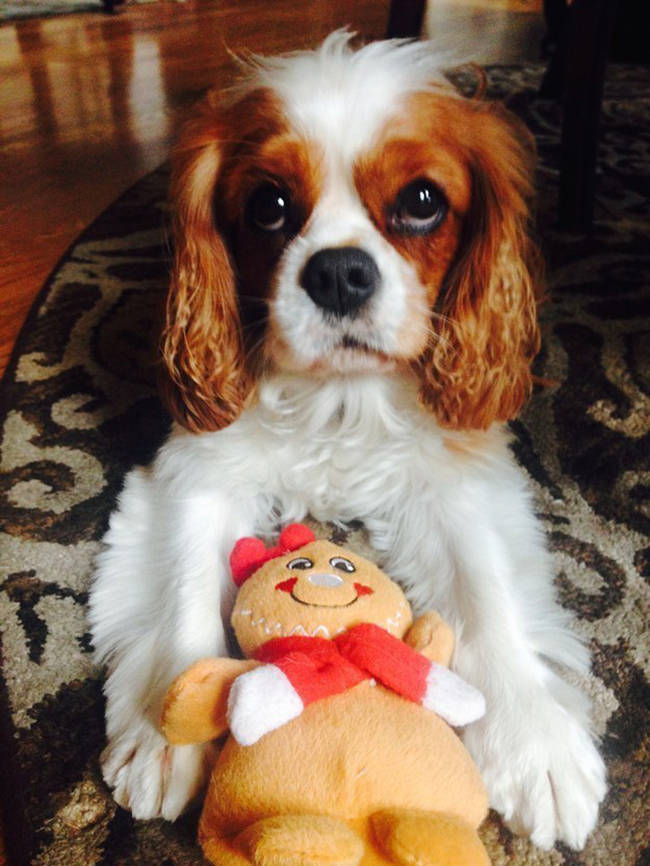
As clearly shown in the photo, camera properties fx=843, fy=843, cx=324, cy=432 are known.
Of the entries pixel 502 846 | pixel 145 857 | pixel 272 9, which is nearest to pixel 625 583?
pixel 502 846

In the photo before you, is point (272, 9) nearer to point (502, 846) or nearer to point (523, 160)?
point (523, 160)

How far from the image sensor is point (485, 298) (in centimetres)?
129

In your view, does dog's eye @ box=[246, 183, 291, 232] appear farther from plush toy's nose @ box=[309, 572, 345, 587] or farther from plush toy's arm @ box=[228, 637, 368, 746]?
plush toy's arm @ box=[228, 637, 368, 746]

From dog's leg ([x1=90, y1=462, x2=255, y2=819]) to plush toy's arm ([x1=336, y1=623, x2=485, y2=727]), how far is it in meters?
0.22

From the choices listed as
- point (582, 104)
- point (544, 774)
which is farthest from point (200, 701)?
point (582, 104)

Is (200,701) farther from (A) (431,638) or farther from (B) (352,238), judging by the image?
(B) (352,238)

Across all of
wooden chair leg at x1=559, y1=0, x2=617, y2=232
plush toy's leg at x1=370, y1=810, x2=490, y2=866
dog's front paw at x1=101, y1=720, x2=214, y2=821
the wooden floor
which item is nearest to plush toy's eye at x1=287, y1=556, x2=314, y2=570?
dog's front paw at x1=101, y1=720, x2=214, y2=821

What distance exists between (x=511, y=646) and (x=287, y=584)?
304mm

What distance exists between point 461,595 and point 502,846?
1.16 feet

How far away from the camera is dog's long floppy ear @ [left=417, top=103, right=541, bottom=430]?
128 centimetres

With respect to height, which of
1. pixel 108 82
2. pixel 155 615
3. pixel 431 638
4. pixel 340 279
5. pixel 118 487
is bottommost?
pixel 108 82

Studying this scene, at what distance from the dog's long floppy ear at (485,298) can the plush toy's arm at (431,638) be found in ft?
1.39

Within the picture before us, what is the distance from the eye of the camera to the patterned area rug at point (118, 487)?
0.89 m

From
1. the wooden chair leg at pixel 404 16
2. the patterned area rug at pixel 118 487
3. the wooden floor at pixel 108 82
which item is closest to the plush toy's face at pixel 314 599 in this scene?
the patterned area rug at pixel 118 487
